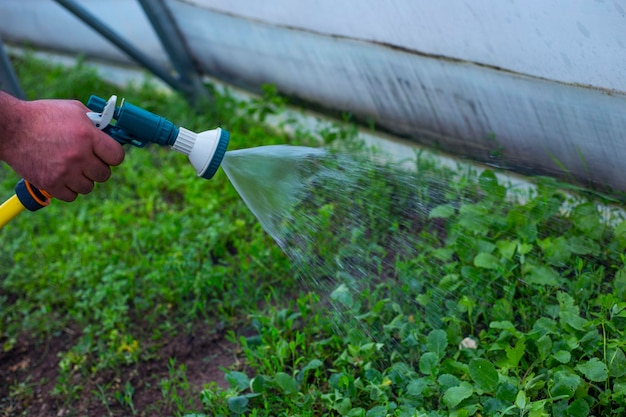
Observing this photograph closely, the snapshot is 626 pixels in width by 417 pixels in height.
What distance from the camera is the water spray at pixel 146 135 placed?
6.78 ft

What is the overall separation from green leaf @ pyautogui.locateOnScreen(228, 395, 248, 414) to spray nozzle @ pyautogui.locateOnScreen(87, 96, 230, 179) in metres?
0.71

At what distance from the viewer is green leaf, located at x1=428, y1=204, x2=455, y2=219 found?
2789mm

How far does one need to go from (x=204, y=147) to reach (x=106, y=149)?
27cm

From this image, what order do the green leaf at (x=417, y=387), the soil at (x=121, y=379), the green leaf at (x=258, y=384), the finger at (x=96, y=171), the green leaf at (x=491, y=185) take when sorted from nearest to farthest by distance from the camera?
1. the finger at (x=96, y=171)
2. the green leaf at (x=417, y=387)
3. the green leaf at (x=258, y=384)
4. the soil at (x=121, y=379)
5. the green leaf at (x=491, y=185)

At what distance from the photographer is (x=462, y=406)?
82.7 inches

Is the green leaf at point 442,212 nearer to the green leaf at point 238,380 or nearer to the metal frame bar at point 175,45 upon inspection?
the green leaf at point 238,380

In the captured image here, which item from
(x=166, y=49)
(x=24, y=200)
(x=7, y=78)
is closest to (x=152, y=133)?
(x=24, y=200)

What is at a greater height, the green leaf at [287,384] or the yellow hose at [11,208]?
the yellow hose at [11,208]

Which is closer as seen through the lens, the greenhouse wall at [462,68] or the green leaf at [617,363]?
the green leaf at [617,363]

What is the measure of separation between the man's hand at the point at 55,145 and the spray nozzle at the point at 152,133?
5 centimetres

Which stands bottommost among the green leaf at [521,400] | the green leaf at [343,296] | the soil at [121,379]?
the soil at [121,379]

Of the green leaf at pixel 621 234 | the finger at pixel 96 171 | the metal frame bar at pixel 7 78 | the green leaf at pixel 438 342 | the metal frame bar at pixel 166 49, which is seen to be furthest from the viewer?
the metal frame bar at pixel 7 78

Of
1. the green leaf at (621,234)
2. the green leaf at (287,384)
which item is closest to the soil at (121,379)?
the green leaf at (287,384)

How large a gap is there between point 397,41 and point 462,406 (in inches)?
61.5
